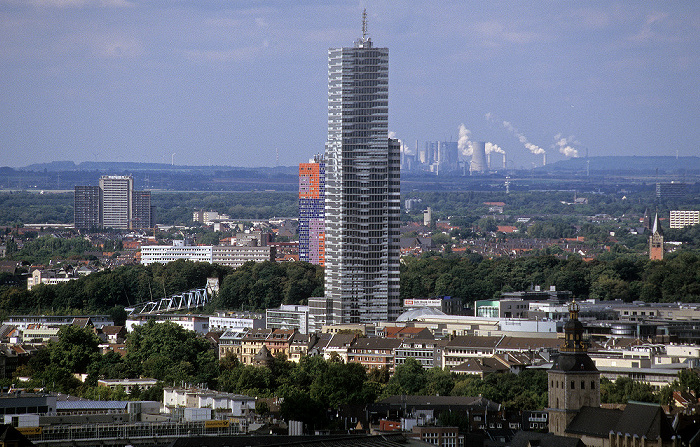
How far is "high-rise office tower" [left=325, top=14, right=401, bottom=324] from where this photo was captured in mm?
111562

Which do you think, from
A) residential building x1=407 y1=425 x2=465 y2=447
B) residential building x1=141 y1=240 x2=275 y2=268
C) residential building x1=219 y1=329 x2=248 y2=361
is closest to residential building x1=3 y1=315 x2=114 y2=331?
residential building x1=219 y1=329 x2=248 y2=361

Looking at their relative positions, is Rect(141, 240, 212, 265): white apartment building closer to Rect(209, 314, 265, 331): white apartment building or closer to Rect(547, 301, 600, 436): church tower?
Rect(209, 314, 265, 331): white apartment building

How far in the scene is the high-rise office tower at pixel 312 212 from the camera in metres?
191

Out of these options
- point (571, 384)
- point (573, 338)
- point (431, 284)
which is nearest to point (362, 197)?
point (431, 284)

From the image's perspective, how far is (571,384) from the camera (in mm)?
57594

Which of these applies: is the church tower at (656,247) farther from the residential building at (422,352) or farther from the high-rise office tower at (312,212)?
the residential building at (422,352)

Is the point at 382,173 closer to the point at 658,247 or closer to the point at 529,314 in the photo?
the point at 529,314

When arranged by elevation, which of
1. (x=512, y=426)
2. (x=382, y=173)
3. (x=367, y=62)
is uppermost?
(x=367, y=62)

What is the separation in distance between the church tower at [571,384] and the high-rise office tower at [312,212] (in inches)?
5088

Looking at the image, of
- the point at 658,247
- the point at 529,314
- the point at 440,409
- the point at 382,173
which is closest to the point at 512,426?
the point at 440,409

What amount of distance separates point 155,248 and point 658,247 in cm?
6290

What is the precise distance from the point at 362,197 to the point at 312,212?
83.9 meters

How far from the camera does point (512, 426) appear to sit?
6619 centimetres

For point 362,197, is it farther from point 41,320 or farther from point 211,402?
point 211,402
